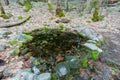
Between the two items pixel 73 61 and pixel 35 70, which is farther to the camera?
pixel 73 61

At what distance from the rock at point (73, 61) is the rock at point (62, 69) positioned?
12 cm

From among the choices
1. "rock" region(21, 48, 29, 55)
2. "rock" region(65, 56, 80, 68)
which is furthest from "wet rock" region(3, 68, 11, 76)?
"rock" region(65, 56, 80, 68)

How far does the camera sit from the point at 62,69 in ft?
13.3

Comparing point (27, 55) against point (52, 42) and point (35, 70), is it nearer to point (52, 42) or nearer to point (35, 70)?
point (35, 70)

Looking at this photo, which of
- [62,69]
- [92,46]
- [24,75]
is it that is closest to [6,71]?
[24,75]

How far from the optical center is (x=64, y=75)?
3.99 meters

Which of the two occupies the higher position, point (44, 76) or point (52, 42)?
point (52, 42)

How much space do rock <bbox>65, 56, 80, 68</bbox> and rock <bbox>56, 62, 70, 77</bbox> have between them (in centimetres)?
12

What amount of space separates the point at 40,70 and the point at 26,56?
61cm

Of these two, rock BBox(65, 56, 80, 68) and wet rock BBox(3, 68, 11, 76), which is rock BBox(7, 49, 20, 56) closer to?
wet rock BBox(3, 68, 11, 76)

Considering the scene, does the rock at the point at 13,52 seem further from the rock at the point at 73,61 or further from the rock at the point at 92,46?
the rock at the point at 92,46

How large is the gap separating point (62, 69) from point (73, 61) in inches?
13.3

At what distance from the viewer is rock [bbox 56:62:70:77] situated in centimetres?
399

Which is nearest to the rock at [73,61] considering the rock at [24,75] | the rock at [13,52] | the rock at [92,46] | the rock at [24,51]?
the rock at [92,46]
